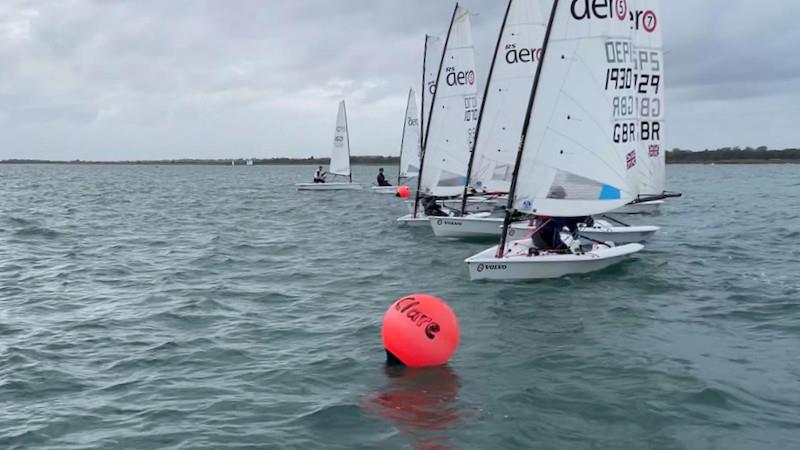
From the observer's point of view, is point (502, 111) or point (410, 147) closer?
point (502, 111)

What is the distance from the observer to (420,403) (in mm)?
7430

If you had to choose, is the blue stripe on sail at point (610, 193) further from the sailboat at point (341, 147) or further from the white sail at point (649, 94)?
the sailboat at point (341, 147)

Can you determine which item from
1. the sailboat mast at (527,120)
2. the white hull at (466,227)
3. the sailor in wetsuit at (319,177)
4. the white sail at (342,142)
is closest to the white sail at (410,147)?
the white sail at (342,142)

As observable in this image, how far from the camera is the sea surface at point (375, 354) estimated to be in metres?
6.85

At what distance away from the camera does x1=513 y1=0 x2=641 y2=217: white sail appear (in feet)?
47.3

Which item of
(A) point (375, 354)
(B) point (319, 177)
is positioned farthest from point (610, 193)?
(B) point (319, 177)

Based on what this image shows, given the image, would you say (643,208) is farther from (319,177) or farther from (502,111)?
(319,177)

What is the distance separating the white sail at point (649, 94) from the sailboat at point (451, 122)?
990 cm

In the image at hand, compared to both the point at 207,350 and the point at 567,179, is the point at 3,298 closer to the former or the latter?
the point at 207,350

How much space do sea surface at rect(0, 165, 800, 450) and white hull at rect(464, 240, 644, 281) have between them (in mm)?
343

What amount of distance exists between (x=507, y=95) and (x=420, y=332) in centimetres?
1481

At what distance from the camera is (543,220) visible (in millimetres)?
15680

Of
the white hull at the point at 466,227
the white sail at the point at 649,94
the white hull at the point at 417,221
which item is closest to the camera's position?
the white sail at the point at 649,94

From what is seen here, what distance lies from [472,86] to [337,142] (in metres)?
28.1
